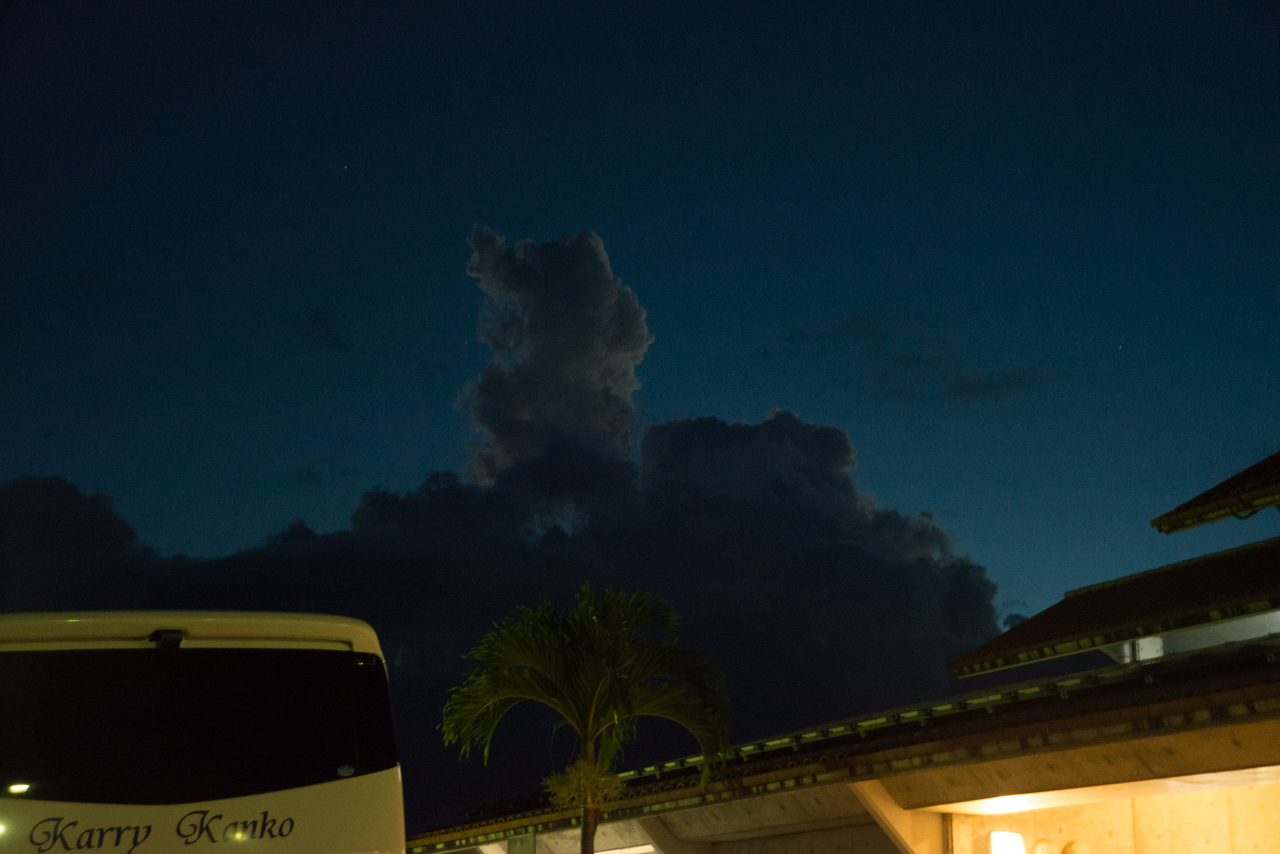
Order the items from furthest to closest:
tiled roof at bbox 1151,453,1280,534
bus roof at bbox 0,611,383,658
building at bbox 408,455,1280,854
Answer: tiled roof at bbox 1151,453,1280,534, building at bbox 408,455,1280,854, bus roof at bbox 0,611,383,658

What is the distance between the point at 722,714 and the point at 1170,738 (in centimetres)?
592

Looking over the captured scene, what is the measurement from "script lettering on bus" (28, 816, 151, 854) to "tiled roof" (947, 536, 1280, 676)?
10886 millimetres

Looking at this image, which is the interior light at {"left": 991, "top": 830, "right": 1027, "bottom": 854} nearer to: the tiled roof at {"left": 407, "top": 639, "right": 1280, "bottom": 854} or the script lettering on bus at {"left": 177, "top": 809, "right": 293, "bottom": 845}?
the tiled roof at {"left": 407, "top": 639, "right": 1280, "bottom": 854}

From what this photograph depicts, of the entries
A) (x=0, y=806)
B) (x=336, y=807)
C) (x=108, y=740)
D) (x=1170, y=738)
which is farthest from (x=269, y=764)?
(x=1170, y=738)

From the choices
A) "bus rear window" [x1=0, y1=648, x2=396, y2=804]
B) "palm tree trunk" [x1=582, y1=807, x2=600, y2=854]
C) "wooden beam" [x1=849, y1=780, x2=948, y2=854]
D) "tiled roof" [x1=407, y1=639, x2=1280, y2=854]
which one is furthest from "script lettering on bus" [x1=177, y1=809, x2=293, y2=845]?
"wooden beam" [x1=849, y1=780, x2=948, y2=854]

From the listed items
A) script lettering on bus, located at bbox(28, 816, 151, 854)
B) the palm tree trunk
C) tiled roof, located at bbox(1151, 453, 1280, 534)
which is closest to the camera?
script lettering on bus, located at bbox(28, 816, 151, 854)

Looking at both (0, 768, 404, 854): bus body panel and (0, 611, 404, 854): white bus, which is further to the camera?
(0, 611, 404, 854): white bus

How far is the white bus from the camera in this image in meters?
6.31

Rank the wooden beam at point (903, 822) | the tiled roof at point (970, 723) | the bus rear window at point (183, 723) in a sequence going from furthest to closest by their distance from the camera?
1. the wooden beam at point (903, 822)
2. the tiled roof at point (970, 723)
3. the bus rear window at point (183, 723)

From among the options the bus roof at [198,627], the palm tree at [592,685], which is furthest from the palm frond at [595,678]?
the bus roof at [198,627]

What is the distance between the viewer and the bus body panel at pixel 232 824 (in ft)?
20.0

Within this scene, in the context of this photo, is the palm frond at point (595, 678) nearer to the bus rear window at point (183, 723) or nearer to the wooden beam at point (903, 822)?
the wooden beam at point (903, 822)

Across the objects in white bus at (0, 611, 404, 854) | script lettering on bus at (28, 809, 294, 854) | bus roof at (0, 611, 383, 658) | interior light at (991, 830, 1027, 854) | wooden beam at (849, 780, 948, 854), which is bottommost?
interior light at (991, 830, 1027, 854)

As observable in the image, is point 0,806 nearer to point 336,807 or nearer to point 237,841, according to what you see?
point 237,841
